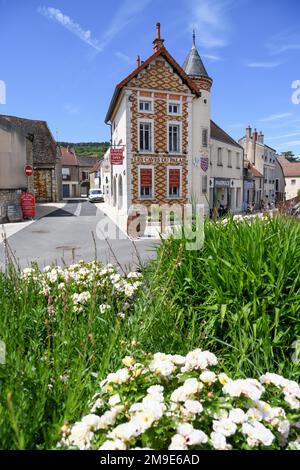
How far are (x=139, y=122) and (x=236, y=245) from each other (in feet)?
54.1

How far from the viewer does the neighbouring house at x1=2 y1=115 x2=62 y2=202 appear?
30.6 metres

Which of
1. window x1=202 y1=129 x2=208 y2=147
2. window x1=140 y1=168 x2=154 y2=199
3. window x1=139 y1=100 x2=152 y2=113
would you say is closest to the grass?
window x1=140 y1=168 x2=154 y2=199

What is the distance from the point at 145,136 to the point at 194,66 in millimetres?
5728

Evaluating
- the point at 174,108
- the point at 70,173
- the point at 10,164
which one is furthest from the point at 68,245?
the point at 70,173

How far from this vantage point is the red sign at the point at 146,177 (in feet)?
61.1

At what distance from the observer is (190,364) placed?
1.74 metres

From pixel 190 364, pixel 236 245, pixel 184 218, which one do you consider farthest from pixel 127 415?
pixel 184 218

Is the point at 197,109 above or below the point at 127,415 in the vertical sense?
above

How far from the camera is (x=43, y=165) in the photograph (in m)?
30.6

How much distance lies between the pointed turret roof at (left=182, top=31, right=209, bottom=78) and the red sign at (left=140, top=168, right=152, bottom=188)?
6.57 meters

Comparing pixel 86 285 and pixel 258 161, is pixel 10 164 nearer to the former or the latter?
pixel 86 285

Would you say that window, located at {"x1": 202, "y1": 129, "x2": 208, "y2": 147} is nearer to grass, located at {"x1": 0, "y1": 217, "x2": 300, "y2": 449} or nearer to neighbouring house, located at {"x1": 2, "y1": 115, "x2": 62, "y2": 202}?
neighbouring house, located at {"x1": 2, "y1": 115, "x2": 62, "y2": 202}

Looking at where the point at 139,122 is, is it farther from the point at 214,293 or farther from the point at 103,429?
the point at 103,429

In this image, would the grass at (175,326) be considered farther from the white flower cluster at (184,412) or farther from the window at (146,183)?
the window at (146,183)
